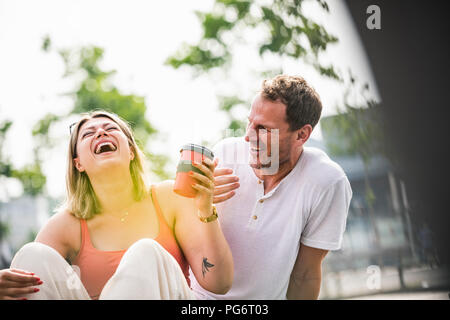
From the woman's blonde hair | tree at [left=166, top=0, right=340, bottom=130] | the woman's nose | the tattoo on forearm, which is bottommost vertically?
the tattoo on forearm

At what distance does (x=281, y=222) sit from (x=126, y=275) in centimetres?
55

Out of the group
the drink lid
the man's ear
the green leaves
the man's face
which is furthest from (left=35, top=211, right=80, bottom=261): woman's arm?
the green leaves

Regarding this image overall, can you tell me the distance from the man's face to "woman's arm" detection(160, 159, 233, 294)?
0.26m

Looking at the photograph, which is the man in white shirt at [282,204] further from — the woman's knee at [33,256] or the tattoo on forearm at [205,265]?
the woman's knee at [33,256]

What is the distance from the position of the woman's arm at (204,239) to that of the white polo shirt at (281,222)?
135 mm

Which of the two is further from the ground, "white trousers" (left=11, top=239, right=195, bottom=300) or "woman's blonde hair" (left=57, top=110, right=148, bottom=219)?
"woman's blonde hair" (left=57, top=110, right=148, bottom=219)

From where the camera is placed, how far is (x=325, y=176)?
4.35 feet

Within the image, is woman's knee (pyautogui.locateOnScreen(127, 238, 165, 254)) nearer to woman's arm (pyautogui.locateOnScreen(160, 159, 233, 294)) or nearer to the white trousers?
the white trousers

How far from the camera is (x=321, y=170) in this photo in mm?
1345

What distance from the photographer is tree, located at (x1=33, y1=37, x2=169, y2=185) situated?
579 cm

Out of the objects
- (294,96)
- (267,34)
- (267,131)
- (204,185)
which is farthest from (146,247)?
(267,34)

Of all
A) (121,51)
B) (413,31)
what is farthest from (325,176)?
(121,51)
